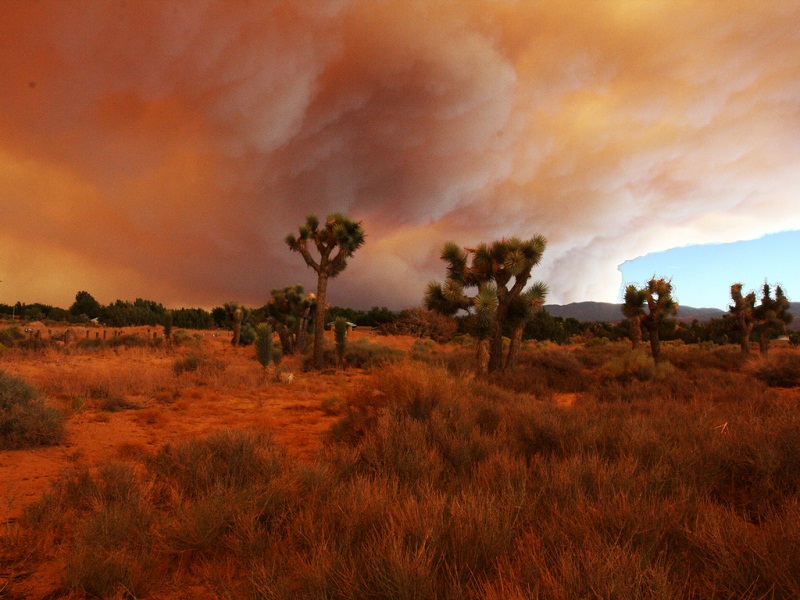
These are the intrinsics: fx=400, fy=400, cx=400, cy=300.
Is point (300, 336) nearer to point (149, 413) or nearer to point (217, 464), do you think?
point (149, 413)

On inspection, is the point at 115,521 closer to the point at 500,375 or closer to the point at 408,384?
the point at 408,384

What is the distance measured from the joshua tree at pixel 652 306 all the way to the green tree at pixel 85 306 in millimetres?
89966

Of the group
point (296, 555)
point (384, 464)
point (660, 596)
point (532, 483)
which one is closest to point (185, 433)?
point (384, 464)

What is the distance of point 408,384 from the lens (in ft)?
24.9

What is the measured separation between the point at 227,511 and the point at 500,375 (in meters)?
13.4

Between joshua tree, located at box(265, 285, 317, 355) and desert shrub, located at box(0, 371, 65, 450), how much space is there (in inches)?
829

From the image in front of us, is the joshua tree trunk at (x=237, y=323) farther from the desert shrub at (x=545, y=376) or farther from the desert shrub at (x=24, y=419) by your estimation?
the desert shrub at (x=24, y=419)

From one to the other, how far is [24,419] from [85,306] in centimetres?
9139

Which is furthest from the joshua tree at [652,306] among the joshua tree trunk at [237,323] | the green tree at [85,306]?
the green tree at [85,306]

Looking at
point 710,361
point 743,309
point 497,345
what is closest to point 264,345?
point 497,345

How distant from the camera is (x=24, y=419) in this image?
23.3 ft

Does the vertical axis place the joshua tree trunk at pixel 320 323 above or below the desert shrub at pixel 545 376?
above

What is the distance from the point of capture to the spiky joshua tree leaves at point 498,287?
685 inches

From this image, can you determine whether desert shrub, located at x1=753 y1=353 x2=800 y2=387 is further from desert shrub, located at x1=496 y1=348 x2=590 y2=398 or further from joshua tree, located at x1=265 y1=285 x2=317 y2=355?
joshua tree, located at x1=265 y1=285 x2=317 y2=355
